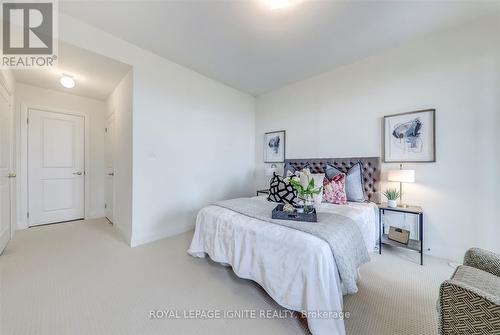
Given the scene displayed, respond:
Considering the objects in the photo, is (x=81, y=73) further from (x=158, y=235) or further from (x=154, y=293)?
(x=154, y=293)

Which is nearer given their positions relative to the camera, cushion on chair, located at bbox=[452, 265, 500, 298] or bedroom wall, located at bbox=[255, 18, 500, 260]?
cushion on chair, located at bbox=[452, 265, 500, 298]

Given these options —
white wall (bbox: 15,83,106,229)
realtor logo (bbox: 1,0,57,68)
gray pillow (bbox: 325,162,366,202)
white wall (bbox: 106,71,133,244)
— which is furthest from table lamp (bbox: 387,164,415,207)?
white wall (bbox: 15,83,106,229)

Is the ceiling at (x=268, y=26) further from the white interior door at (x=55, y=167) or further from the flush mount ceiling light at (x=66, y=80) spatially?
the white interior door at (x=55, y=167)

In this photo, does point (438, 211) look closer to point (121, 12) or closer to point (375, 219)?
point (375, 219)

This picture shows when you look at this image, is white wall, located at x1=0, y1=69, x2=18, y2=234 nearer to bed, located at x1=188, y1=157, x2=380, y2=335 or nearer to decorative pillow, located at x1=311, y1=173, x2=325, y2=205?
bed, located at x1=188, y1=157, x2=380, y2=335

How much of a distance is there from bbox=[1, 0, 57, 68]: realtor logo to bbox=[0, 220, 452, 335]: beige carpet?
2583 mm

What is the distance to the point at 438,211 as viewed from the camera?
249 cm

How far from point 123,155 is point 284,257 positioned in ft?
9.72

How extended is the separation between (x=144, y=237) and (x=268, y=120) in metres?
3.31

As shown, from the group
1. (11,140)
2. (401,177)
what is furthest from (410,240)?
(11,140)

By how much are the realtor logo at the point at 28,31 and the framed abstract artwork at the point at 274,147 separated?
3.55 meters

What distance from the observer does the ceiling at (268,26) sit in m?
2.06

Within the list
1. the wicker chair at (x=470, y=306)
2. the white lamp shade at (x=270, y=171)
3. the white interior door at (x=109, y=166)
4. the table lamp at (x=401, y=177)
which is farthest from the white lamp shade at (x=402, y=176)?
the white interior door at (x=109, y=166)

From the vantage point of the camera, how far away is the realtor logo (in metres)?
2.03
